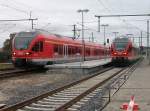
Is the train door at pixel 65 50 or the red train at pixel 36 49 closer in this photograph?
the red train at pixel 36 49

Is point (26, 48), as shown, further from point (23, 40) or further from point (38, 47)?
point (38, 47)

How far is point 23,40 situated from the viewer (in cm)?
3447

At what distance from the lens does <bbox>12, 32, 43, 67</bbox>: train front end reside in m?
33.9

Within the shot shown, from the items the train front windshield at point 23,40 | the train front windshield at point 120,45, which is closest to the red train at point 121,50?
the train front windshield at point 120,45

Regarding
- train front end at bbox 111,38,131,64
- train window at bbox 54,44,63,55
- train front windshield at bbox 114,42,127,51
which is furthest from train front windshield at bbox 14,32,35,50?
train front windshield at bbox 114,42,127,51

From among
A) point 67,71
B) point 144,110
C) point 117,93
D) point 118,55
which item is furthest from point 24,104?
point 118,55

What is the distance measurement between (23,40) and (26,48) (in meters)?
0.81

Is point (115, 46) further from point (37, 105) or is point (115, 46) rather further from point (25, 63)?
point (37, 105)

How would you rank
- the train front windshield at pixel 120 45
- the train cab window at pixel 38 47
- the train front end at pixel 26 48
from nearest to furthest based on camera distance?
the train front end at pixel 26 48, the train cab window at pixel 38 47, the train front windshield at pixel 120 45

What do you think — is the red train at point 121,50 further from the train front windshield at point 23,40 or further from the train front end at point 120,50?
the train front windshield at point 23,40

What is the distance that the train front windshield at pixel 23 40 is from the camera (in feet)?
112

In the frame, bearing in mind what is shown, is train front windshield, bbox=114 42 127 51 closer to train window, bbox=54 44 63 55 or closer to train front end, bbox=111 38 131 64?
train front end, bbox=111 38 131 64

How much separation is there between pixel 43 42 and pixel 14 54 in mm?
2539

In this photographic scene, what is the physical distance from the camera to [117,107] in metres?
13.1
